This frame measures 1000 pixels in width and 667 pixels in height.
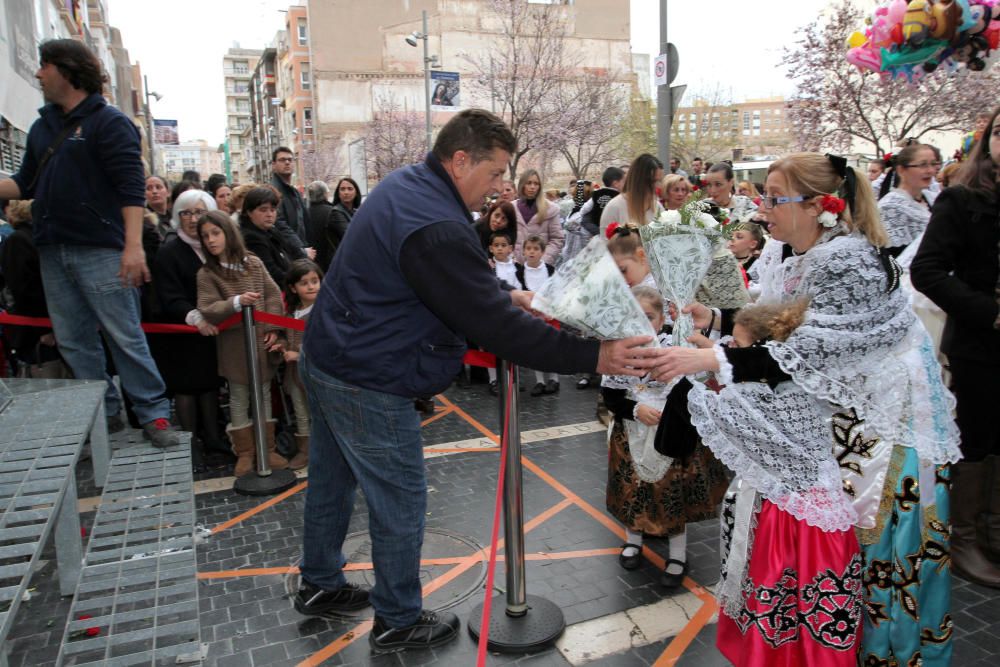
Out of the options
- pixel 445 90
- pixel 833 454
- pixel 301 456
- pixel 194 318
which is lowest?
pixel 301 456

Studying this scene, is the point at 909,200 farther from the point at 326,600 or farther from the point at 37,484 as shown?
the point at 37,484

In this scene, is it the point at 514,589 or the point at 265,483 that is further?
the point at 265,483

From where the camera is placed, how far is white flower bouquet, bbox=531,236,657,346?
8.00ft

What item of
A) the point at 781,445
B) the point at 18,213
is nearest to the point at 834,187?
the point at 781,445

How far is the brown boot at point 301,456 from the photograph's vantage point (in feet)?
18.0

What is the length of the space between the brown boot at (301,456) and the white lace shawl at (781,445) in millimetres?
3755

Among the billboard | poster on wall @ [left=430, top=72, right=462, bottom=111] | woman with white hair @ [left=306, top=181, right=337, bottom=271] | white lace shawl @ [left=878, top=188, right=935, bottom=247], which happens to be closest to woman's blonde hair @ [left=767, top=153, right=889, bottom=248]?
white lace shawl @ [left=878, top=188, right=935, bottom=247]

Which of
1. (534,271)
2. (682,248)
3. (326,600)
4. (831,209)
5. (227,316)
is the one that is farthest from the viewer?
(534,271)

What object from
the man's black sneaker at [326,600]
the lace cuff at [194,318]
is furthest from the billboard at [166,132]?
the man's black sneaker at [326,600]

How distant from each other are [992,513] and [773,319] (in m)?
2.28

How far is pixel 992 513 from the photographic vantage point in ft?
12.3

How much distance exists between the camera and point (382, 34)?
54.1 meters

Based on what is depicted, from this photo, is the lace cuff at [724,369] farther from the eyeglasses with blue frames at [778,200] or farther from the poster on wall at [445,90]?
the poster on wall at [445,90]

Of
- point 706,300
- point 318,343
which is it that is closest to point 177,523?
point 318,343
